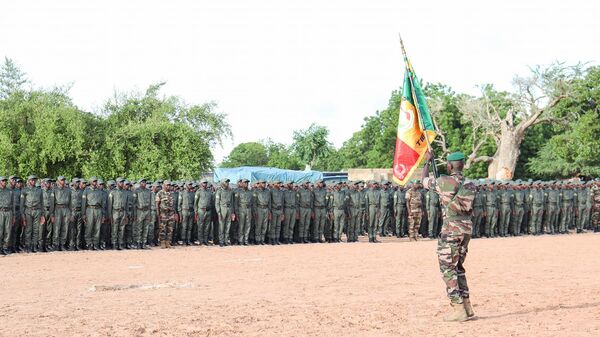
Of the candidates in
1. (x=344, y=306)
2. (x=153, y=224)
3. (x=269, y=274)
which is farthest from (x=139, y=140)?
(x=344, y=306)

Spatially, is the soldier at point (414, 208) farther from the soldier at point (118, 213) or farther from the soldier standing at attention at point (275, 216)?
the soldier at point (118, 213)

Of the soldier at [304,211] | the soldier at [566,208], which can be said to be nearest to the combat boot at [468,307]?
the soldier at [304,211]

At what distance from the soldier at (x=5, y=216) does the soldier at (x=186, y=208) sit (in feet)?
13.2

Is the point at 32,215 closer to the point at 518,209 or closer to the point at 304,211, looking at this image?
the point at 304,211

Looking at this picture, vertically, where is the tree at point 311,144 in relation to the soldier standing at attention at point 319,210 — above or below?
above

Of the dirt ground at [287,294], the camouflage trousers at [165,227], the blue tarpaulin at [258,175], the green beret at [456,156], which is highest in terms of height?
the blue tarpaulin at [258,175]

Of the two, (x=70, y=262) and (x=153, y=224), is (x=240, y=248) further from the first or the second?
(x=70, y=262)

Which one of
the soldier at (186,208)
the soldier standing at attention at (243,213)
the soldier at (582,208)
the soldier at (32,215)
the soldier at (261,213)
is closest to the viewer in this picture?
the soldier at (32,215)

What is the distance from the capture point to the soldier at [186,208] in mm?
19219

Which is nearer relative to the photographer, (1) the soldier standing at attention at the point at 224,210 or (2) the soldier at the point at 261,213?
(1) the soldier standing at attention at the point at 224,210

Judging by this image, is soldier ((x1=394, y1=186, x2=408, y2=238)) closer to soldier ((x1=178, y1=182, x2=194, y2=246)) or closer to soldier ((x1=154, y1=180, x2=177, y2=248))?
soldier ((x1=178, y1=182, x2=194, y2=246))

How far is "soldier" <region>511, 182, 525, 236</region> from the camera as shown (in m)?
24.7

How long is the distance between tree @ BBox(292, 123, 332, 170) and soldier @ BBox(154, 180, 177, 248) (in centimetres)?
3461

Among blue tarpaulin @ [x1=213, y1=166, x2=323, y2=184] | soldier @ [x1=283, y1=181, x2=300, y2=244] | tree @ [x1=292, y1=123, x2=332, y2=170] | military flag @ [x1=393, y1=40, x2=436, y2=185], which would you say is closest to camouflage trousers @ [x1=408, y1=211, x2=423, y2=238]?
soldier @ [x1=283, y1=181, x2=300, y2=244]
